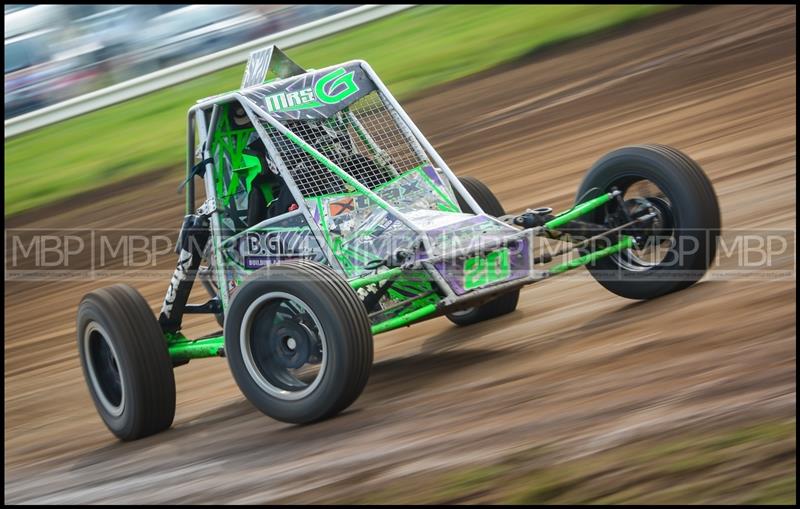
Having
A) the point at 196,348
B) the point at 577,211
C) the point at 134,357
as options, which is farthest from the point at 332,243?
the point at 577,211

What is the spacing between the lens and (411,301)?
6055mm

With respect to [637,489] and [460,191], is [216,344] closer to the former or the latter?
[460,191]

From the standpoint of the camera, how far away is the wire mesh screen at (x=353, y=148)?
669 centimetres

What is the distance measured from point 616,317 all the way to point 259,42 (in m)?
13.1

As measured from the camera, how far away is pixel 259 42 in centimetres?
1877

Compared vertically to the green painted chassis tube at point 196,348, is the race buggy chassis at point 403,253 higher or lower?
higher

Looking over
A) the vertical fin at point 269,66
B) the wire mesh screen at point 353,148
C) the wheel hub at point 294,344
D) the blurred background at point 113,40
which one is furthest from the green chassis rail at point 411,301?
the blurred background at point 113,40

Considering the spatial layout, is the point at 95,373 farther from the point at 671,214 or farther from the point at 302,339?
the point at 671,214

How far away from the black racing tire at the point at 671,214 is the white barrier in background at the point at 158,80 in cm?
1233

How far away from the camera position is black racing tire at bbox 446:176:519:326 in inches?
288

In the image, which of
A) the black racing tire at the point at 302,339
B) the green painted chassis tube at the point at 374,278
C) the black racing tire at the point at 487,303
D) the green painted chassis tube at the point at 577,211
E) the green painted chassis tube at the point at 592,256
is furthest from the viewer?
the black racing tire at the point at 487,303

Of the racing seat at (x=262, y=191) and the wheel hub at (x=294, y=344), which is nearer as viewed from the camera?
the wheel hub at (x=294, y=344)

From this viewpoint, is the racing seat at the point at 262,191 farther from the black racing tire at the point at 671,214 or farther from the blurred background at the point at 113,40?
the blurred background at the point at 113,40

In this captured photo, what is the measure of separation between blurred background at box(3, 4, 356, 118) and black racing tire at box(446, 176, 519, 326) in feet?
40.1
